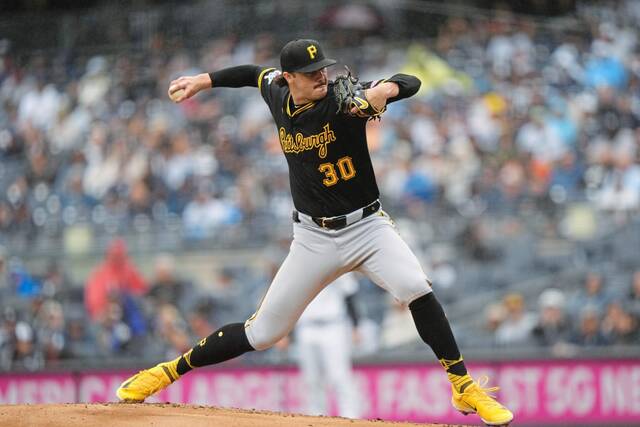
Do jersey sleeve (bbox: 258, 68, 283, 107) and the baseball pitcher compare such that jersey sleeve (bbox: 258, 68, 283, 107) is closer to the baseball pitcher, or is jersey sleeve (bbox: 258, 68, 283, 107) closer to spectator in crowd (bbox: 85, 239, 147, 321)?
the baseball pitcher

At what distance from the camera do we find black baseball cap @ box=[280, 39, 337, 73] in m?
5.75

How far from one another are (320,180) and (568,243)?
657cm

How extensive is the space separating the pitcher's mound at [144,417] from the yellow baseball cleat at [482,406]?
38 centimetres

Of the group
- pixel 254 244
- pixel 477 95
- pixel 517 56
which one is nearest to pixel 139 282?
pixel 254 244

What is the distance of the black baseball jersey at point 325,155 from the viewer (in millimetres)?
5797

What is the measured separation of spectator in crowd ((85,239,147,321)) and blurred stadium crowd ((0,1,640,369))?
2cm

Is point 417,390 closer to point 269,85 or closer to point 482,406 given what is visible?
point 482,406

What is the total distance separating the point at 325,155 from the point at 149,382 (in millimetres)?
1727

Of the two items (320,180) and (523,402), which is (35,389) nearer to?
(523,402)

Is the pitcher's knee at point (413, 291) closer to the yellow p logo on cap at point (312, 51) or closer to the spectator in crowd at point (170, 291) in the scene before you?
the yellow p logo on cap at point (312, 51)

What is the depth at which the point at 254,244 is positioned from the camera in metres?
12.9

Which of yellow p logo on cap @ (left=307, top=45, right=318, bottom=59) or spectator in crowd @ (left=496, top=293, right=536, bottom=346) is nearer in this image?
yellow p logo on cap @ (left=307, top=45, right=318, bottom=59)

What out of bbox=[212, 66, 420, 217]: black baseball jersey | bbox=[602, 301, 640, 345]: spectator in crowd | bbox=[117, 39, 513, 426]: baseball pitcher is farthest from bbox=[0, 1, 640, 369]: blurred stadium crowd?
bbox=[212, 66, 420, 217]: black baseball jersey

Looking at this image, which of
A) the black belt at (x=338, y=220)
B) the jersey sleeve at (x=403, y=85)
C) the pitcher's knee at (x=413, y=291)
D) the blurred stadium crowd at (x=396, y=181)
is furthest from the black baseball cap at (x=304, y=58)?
the blurred stadium crowd at (x=396, y=181)
